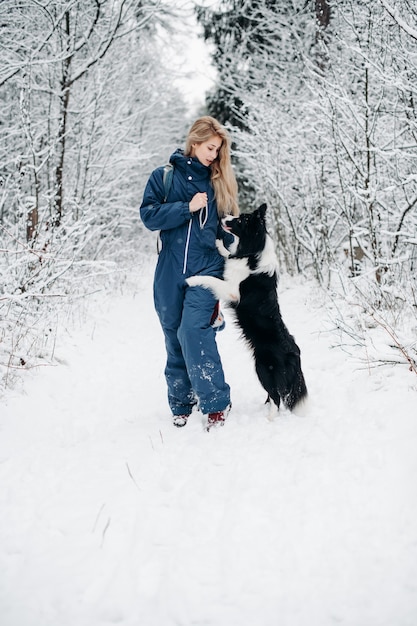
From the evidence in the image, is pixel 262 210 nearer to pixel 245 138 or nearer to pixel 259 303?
pixel 259 303

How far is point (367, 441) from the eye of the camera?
89.8 inches

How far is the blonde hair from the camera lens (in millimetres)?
2629

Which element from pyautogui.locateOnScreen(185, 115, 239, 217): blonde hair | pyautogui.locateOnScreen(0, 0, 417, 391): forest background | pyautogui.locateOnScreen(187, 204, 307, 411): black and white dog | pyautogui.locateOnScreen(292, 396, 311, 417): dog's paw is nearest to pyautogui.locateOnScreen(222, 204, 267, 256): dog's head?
pyautogui.locateOnScreen(187, 204, 307, 411): black and white dog

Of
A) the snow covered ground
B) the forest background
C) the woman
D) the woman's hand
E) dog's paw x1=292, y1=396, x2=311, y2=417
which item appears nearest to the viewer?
the snow covered ground

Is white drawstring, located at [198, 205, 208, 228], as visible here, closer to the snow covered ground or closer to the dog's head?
the dog's head

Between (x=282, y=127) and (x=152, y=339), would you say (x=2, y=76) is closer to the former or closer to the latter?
(x=152, y=339)

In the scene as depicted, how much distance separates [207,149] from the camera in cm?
266

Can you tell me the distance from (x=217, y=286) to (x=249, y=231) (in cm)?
57

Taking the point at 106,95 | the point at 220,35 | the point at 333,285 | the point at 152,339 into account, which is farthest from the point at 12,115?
the point at 220,35

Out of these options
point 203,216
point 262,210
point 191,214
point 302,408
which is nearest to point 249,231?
point 262,210

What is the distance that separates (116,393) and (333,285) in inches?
157

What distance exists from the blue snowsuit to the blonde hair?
5 centimetres

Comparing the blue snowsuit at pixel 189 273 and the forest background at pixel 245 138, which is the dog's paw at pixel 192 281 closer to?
the blue snowsuit at pixel 189 273

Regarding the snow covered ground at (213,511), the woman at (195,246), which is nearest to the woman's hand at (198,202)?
the woman at (195,246)
